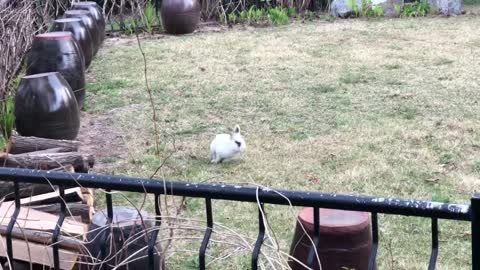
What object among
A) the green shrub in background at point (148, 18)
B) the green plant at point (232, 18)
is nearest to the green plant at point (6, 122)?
the green shrub in background at point (148, 18)

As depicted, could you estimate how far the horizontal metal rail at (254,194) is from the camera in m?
1.87

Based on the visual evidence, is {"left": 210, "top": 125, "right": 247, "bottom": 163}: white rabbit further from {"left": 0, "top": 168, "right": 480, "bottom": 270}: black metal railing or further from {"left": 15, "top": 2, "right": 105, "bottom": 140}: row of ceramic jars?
{"left": 0, "top": 168, "right": 480, "bottom": 270}: black metal railing

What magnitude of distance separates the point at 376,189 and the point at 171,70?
5.24 metres

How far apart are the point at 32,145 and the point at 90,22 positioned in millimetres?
5548

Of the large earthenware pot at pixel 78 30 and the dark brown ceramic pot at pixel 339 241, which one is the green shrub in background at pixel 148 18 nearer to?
the large earthenware pot at pixel 78 30

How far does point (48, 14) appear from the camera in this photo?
12.6 meters

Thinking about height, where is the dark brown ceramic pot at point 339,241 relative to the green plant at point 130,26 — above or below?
above

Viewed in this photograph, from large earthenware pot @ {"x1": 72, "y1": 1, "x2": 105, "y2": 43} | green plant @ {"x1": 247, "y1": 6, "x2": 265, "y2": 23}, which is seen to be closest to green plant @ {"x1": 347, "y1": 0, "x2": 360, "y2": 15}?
green plant @ {"x1": 247, "y1": 6, "x2": 265, "y2": 23}

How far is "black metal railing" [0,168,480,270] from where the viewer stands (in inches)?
72.6

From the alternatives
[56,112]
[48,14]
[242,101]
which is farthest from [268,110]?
[48,14]

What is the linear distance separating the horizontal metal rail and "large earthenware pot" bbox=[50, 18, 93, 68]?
7.12 m

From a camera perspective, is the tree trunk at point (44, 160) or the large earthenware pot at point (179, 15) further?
the large earthenware pot at point (179, 15)

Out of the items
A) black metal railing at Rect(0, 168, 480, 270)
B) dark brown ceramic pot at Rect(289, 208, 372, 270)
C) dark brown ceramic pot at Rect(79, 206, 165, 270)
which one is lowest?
dark brown ceramic pot at Rect(289, 208, 372, 270)

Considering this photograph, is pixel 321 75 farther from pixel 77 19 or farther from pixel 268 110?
pixel 77 19
